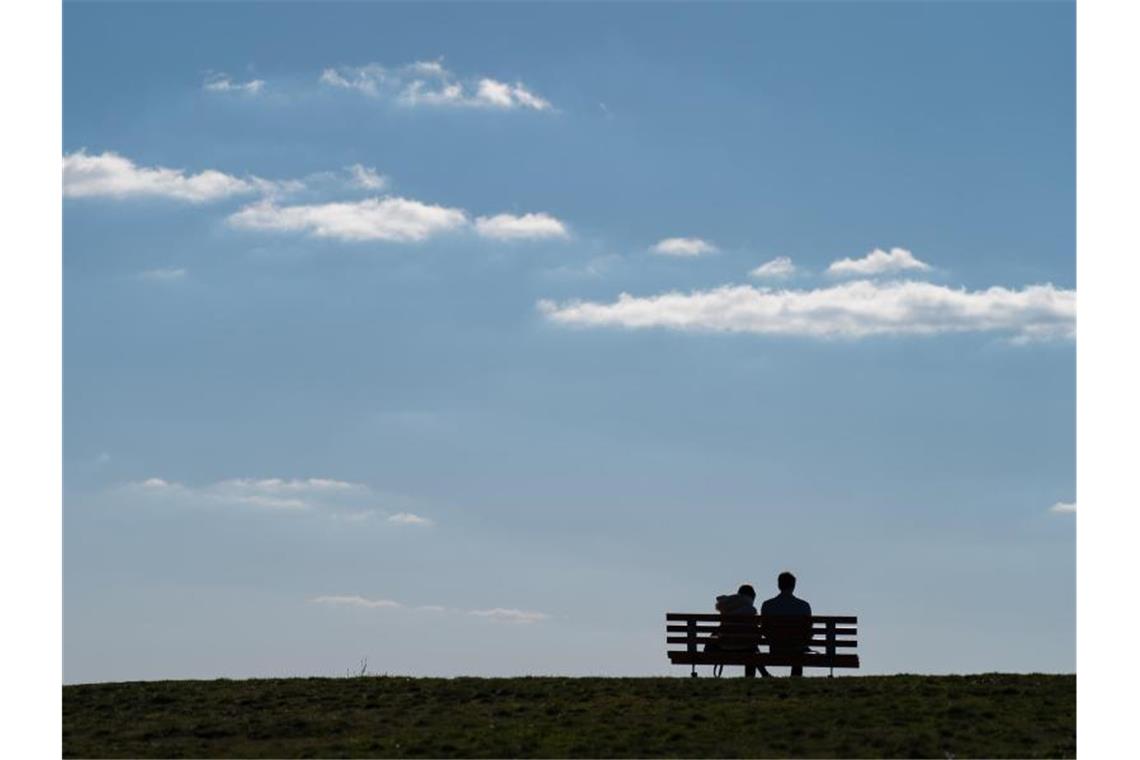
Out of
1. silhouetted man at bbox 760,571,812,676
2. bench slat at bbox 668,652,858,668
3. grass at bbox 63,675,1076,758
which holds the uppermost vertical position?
silhouetted man at bbox 760,571,812,676

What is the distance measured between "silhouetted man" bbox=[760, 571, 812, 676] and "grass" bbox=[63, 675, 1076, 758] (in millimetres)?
2494

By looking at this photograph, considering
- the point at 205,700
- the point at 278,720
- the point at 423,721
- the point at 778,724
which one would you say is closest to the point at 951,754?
the point at 778,724

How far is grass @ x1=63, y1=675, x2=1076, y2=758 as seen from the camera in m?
21.6

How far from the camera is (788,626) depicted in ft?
92.4

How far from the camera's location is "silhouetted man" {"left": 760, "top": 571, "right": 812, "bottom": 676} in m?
28.0

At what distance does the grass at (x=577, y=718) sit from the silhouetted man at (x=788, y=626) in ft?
8.18

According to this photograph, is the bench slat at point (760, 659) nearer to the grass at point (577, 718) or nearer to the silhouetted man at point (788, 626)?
the silhouetted man at point (788, 626)

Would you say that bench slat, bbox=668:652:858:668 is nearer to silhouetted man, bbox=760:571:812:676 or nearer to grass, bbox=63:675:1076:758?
silhouetted man, bbox=760:571:812:676

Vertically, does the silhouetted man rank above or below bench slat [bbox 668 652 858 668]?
above

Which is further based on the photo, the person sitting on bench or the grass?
the person sitting on bench

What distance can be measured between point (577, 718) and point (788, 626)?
596 centimetres

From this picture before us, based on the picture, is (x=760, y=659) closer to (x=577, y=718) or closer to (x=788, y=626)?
(x=788, y=626)

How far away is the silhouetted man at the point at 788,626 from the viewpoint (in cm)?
2803

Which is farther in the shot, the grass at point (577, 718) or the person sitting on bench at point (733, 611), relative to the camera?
the person sitting on bench at point (733, 611)
